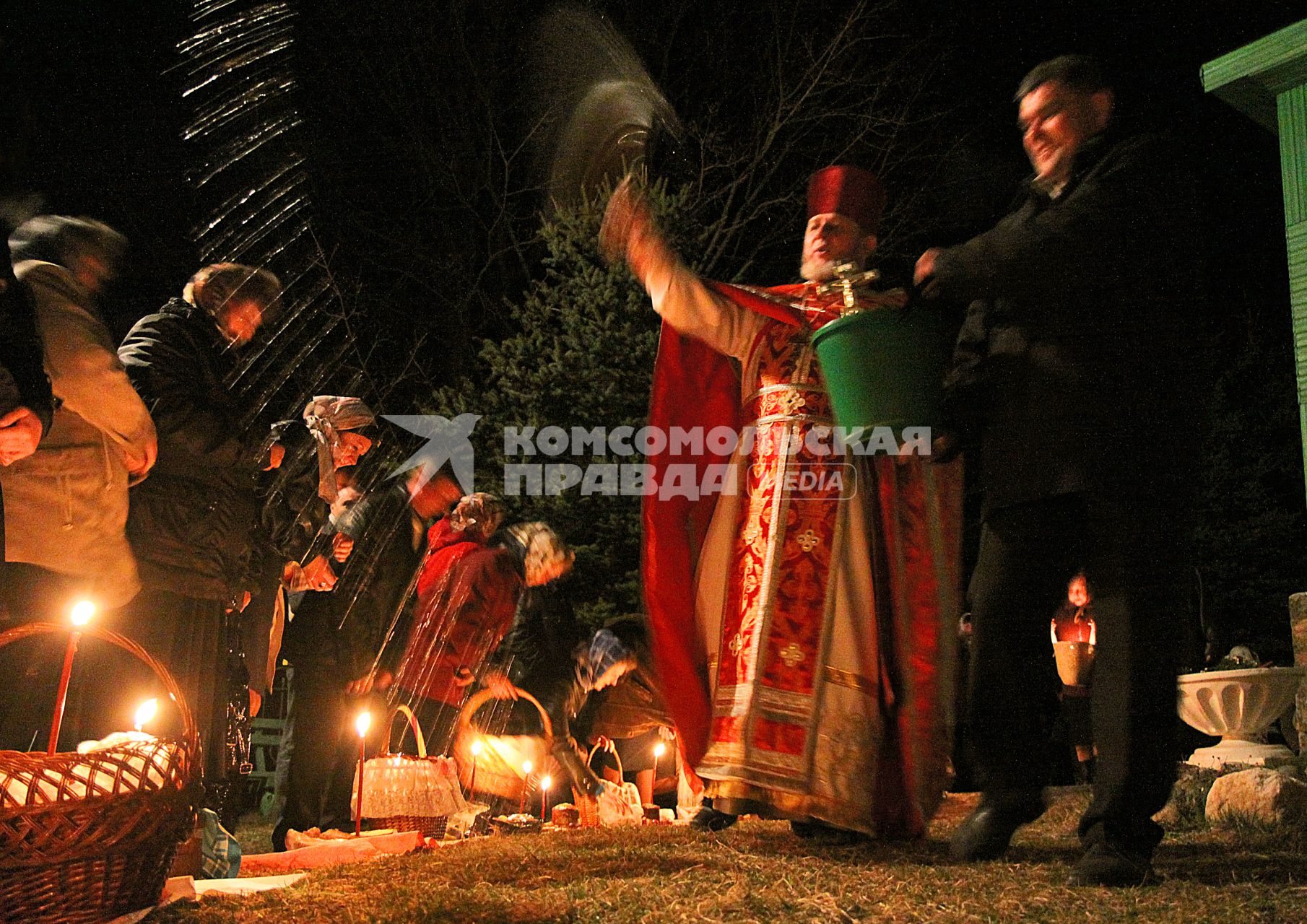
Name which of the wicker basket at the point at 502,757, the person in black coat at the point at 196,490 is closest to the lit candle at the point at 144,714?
the person in black coat at the point at 196,490

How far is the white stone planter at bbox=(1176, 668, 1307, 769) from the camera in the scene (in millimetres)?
6070

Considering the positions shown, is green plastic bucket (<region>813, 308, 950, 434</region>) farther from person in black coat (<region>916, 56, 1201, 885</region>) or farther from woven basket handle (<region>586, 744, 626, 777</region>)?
woven basket handle (<region>586, 744, 626, 777</region>)

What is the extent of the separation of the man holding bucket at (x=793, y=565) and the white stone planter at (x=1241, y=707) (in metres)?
2.82

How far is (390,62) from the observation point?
1411cm

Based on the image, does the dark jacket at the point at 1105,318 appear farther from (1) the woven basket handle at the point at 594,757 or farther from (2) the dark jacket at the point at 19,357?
(1) the woven basket handle at the point at 594,757

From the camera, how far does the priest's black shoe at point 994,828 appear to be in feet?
10.1

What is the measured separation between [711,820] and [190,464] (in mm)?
2343

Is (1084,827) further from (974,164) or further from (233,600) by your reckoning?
(974,164)

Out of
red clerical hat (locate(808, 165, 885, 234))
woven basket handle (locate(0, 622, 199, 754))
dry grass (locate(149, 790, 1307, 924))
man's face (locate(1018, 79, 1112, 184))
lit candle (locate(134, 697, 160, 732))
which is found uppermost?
red clerical hat (locate(808, 165, 885, 234))

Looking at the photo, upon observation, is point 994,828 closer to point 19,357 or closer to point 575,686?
point 19,357

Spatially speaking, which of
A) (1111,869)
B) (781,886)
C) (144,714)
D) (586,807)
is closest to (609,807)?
(586,807)

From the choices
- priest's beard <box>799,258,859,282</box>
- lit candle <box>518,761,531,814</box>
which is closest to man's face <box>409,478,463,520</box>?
lit candle <box>518,761,531,814</box>

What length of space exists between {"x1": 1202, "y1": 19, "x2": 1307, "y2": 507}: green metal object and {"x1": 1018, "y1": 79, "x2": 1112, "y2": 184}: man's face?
3299 mm

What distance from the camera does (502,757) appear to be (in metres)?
6.64
